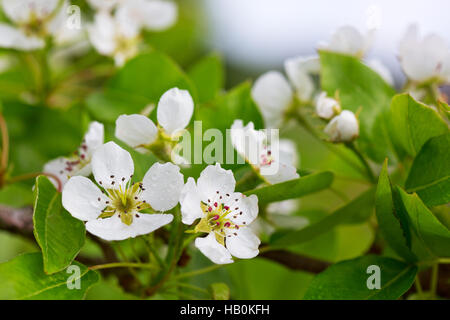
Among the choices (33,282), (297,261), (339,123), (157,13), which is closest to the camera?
(33,282)

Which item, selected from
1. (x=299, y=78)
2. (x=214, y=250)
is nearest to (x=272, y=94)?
(x=299, y=78)

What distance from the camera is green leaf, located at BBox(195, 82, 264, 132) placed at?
2.22 ft

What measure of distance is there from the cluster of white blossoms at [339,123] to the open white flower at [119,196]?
8.5 inches

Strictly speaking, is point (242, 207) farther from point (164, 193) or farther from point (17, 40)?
point (17, 40)

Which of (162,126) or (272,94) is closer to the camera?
(162,126)

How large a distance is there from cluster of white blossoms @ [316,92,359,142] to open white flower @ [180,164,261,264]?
6.2 inches

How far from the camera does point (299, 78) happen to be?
84 centimetres

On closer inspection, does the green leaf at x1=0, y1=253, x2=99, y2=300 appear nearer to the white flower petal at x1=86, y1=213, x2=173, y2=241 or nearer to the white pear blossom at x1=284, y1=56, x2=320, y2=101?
the white flower petal at x1=86, y1=213, x2=173, y2=241

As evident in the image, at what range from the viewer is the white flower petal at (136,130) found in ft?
1.98

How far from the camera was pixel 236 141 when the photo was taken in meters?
0.60

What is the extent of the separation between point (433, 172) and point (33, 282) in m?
0.44

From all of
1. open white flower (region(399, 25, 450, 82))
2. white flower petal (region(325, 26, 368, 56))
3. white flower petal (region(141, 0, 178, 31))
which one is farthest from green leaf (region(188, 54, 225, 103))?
open white flower (region(399, 25, 450, 82))
